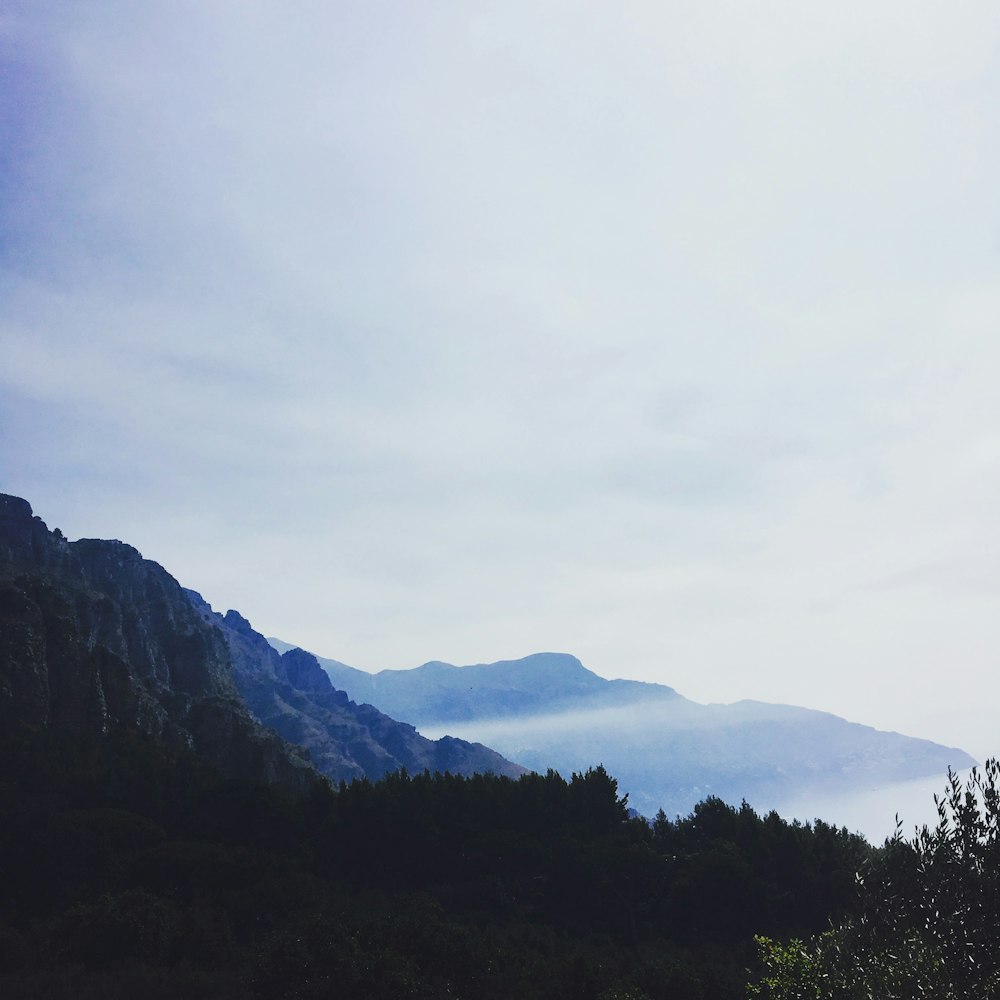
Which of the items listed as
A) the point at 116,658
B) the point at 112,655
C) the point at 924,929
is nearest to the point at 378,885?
the point at 924,929

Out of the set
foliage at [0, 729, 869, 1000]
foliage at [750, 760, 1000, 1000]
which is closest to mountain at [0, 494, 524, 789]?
foliage at [0, 729, 869, 1000]

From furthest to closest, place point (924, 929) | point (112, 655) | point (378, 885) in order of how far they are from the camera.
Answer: point (112, 655) → point (378, 885) → point (924, 929)

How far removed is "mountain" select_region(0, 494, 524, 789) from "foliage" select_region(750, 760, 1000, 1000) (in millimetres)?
73173

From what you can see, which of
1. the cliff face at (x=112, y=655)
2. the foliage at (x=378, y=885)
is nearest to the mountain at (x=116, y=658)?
the cliff face at (x=112, y=655)

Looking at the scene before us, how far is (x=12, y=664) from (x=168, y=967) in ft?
203

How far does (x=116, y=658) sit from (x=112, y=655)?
635 millimetres

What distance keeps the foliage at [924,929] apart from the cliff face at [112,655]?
73527 millimetres

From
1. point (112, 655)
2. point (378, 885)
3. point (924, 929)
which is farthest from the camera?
point (112, 655)

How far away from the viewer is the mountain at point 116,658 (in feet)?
265

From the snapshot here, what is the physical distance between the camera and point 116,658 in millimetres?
91875

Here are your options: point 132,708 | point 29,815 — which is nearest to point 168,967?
point 29,815

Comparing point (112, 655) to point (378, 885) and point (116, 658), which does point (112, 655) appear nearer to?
point (116, 658)

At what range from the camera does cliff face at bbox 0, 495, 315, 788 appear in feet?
264

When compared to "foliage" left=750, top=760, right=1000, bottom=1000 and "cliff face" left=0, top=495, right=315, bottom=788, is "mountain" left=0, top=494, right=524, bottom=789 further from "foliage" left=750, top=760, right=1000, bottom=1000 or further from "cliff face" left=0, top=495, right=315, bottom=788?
"foliage" left=750, top=760, right=1000, bottom=1000
